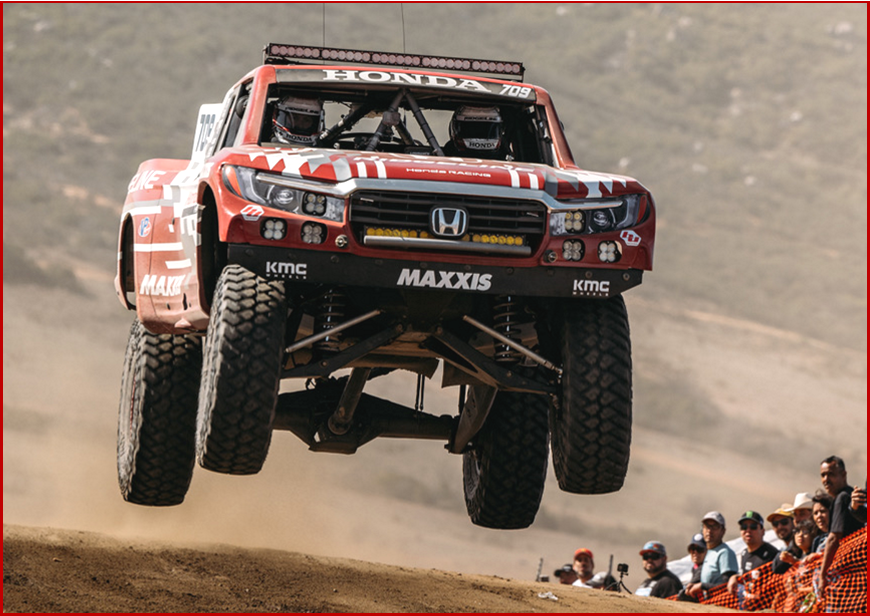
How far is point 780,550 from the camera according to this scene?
11953mm

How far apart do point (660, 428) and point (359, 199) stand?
145 feet

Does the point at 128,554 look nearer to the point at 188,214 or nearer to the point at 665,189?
the point at 188,214

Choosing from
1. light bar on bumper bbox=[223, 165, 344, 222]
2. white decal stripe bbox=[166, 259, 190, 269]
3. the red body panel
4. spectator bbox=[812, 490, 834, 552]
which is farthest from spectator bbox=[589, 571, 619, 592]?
light bar on bumper bbox=[223, 165, 344, 222]

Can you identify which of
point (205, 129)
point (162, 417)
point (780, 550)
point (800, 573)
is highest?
point (205, 129)

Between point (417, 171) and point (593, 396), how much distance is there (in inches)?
57.0

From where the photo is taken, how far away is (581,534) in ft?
133

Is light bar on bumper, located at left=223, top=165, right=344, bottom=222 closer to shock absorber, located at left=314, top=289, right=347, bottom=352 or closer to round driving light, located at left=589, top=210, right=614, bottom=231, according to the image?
shock absorber, located at left=314, top=289, right=347, bottom=352

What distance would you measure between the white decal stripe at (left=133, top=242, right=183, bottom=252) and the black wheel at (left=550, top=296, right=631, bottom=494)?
89.2 inches

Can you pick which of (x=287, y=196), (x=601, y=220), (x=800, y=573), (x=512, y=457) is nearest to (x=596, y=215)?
(x=601, y=220)

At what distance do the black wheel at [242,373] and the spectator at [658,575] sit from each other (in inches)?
234

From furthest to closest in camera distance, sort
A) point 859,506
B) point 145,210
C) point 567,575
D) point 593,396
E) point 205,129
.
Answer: point 567,575 < point 859,506 < point 205,129 < point 145,210 < point 593,396

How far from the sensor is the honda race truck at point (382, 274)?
24.1ft

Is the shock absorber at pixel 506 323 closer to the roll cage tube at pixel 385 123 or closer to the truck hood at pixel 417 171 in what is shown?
the truck hood at pixel 417 171

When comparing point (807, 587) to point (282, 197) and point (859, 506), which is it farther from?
point (282, 197)
